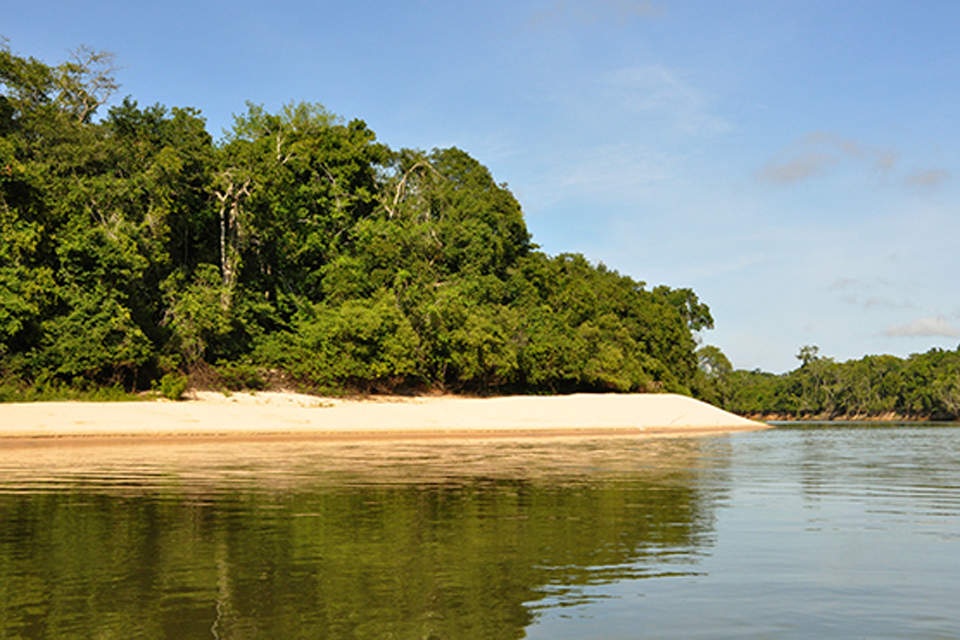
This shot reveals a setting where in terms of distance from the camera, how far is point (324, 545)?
9.05m

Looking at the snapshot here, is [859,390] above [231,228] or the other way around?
the other way around

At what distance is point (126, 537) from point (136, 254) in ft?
103

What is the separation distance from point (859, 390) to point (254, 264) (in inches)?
4577

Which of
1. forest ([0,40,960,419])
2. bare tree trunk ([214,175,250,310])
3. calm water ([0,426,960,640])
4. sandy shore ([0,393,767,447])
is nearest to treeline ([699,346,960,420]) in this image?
forest ([0,40,960,419])

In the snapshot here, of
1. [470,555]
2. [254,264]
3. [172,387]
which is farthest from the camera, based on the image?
[254,264]

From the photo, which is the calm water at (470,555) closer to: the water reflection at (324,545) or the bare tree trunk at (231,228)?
the water reflection at (324,545)

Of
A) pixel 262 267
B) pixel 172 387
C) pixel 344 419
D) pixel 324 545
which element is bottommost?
pixel 324 545

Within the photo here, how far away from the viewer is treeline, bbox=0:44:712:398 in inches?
1383

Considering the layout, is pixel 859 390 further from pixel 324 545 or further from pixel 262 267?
pixel 324 545

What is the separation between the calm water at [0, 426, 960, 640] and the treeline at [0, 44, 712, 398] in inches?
809

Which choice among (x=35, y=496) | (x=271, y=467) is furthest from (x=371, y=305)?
(x=35, y=496)

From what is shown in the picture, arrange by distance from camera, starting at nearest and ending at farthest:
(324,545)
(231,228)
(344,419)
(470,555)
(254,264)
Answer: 1. (470,555)
2. (324,545)
3. (344,419)
4. (231,228)
5. (254,264)

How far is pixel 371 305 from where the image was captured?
159ft

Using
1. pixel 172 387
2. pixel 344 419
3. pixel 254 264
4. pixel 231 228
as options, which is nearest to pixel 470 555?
pixel 344 419
